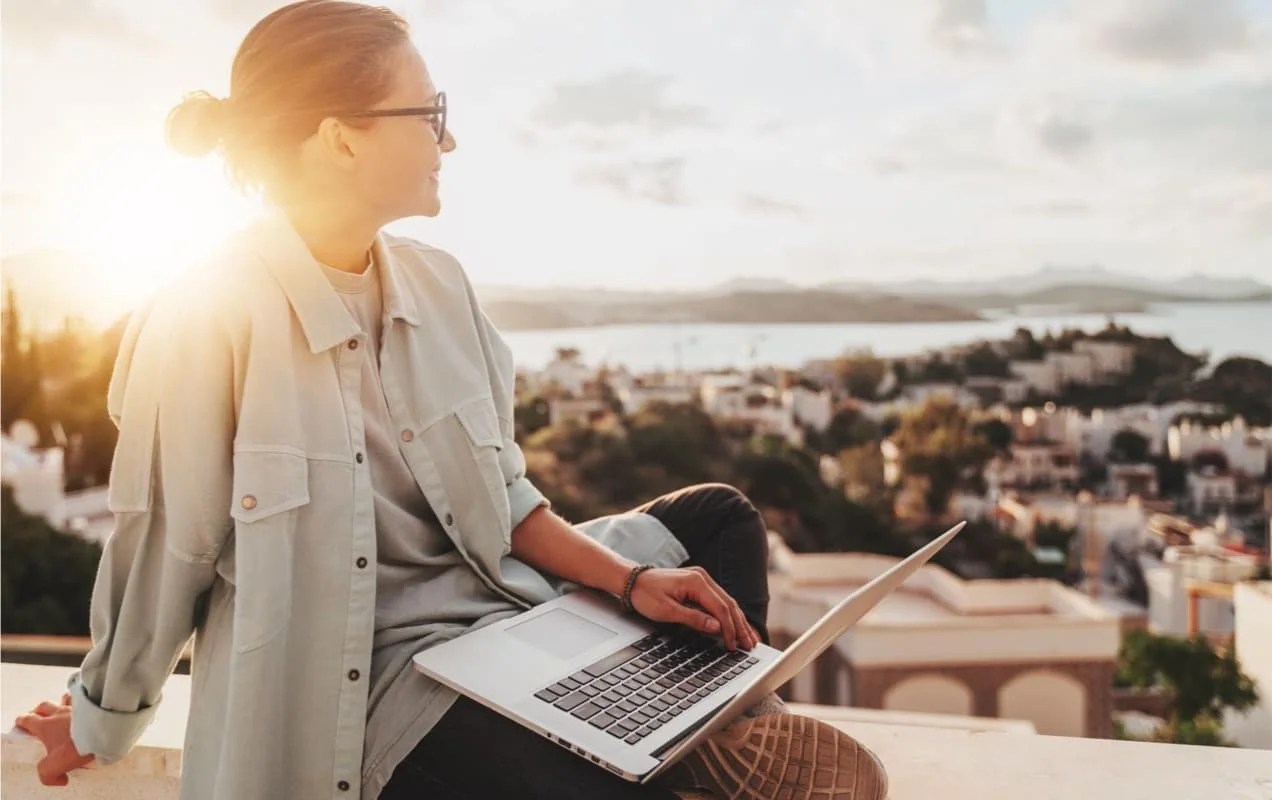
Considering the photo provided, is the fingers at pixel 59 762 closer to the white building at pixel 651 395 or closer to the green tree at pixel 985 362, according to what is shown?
the white building at pixel 651 395

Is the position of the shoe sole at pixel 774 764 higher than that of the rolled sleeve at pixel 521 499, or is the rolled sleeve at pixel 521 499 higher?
the rolled sleeve at pixel 521 499

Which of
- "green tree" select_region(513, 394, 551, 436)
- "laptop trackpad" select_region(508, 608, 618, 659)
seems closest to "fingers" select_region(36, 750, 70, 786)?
"laptop trackpad" select_region(508, 608, 618, 659)

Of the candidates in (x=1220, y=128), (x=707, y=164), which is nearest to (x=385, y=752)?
(x=707, y=164)

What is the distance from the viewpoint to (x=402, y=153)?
995 millimetres

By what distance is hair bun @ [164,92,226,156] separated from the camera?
0.96 metres

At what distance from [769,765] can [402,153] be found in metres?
0.64

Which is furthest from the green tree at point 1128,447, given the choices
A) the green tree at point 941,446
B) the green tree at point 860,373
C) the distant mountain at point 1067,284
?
the distant mountain at point 1067,284

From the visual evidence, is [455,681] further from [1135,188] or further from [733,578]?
[1135,188]

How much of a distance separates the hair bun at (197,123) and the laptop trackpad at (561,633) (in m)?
0.53

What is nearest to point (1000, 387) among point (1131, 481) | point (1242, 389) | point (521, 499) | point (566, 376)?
point (1131, 481)

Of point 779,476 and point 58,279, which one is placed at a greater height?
point 58,279

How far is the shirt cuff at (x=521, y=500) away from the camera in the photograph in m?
1.12

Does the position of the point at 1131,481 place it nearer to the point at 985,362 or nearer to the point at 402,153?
the point at 985,362

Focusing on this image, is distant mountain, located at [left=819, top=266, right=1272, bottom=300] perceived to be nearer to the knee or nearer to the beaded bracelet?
the knee
